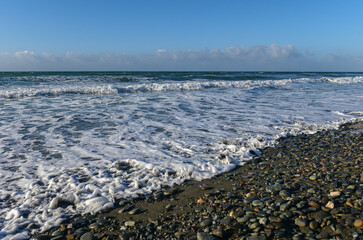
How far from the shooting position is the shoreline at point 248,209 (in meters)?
2.36

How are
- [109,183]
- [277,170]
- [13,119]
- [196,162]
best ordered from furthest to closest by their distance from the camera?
[13,119] < [196,162] < [277,170] < [109,183]

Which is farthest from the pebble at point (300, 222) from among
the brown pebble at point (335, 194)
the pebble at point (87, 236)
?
the pebble at point (87, 236)

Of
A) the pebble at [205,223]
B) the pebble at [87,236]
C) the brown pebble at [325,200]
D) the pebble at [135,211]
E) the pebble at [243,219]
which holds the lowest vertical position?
the pebble at [87,236]

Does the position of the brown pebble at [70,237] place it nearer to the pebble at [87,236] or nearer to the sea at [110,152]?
the pebble at [87,236]

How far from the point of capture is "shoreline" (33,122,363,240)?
236 centimetres

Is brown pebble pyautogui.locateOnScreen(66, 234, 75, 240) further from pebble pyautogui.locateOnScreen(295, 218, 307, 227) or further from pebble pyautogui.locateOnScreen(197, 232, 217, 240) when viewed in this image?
pebble pyautogui.locateOnScreen(295, 218, 307, 227)

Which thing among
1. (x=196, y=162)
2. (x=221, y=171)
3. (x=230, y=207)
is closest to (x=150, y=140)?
(x=196, y=162)

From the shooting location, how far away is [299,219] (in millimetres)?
2445

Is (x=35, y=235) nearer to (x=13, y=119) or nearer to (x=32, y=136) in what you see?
(x=32, y=136)

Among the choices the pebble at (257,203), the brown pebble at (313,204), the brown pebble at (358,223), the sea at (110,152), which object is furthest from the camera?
the sea at (110,152)

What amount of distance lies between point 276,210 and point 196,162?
5.96ft

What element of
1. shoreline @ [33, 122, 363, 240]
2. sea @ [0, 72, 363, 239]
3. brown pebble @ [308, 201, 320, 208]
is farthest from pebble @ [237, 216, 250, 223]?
sea @ [0, 72, 363, 239]

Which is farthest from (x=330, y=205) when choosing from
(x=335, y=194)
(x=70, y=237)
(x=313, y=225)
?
(x=70, y=237)

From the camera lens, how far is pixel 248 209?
273 cm
